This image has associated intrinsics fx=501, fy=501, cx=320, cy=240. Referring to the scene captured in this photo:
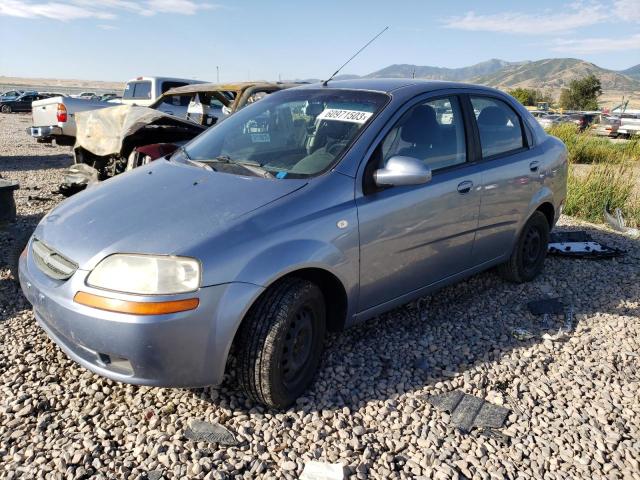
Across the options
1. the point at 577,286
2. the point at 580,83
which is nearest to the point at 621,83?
the point at 580,83

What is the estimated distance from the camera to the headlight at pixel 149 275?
2244 millimetres

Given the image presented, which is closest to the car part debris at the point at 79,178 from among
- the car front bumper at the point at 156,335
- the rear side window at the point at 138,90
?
the car front bumper at the point at 156,335

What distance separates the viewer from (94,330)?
2277 millimetres

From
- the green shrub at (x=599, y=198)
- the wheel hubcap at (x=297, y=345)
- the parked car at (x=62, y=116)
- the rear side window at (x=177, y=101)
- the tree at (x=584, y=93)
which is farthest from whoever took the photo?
the tree at (x=584, y=93)

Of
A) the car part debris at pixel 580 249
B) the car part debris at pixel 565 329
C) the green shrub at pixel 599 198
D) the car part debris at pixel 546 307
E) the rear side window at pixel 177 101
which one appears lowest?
the car part debris at pixel 565 329

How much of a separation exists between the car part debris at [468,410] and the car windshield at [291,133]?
1509mm

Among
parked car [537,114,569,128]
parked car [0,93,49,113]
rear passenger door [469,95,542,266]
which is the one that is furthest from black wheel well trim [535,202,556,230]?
parked car [0,93,49,113]

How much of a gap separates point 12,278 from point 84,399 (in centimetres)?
195

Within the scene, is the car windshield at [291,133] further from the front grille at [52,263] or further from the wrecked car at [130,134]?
the wrecked car at [130,134]

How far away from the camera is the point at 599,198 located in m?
7.43

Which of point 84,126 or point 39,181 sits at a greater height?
point 84,126

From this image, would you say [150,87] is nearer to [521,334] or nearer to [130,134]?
[130,134]

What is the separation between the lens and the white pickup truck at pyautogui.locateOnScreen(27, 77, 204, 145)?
10055 mm

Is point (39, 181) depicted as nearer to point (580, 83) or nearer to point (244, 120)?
point (244, 120)
